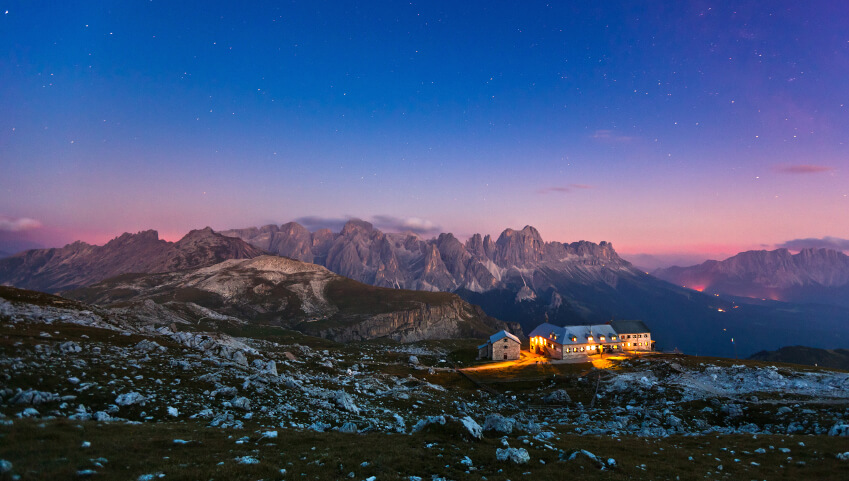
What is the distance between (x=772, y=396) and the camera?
5419 centimetres

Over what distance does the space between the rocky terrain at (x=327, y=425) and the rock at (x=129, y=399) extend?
14cm

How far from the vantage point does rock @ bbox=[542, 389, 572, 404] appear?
65250 mm

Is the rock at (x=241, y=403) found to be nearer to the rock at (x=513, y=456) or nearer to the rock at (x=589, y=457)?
the rock at (x=513, y=456)

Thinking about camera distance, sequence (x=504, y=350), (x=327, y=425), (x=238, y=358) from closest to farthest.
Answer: (x=327, y=425) < (x=238, y=358) < (x=504, y=350)

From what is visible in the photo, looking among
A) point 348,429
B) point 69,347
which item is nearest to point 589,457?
point 348,429

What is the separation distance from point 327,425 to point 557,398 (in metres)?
50.2

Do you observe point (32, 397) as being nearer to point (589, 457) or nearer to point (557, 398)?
point (589, 457)

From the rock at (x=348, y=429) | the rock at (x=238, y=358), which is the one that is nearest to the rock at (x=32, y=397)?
the rock at (x=348, y=429)

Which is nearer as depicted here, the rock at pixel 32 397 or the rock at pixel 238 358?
the rock at pixel 32 397

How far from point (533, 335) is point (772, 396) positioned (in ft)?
289

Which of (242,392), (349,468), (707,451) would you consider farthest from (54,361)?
(707,451)

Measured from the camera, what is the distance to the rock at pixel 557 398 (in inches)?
2569

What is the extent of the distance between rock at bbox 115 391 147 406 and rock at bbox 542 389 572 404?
61152 mm

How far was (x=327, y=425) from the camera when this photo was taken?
3067cm
